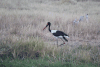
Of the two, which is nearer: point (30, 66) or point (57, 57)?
point (30, 66)

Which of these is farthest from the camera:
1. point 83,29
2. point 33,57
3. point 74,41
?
point 83,29

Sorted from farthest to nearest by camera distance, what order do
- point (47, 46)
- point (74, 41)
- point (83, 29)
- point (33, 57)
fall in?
point (83, 29) → point (74, 41) → point (47, 46) → point (33, 57)

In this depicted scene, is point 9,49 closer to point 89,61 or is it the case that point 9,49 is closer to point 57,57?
point 57,57

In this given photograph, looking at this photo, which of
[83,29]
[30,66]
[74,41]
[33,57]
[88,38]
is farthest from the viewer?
[83,29]

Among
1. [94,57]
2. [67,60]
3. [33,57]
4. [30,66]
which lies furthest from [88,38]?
[30,66]

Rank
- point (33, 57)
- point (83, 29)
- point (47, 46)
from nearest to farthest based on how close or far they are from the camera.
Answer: point (33, 57), point (47, 46), point (83, 29)

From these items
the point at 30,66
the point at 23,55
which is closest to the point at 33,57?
the point at 23,55

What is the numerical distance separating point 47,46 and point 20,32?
2.94 metres

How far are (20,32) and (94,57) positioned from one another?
465 centimetres

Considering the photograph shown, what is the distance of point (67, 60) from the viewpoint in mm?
3801

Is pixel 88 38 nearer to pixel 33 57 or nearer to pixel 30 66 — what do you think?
pixel 33 57

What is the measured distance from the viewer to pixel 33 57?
402cm

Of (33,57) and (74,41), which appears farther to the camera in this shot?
(74,41)

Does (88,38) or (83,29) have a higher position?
(83,29)
